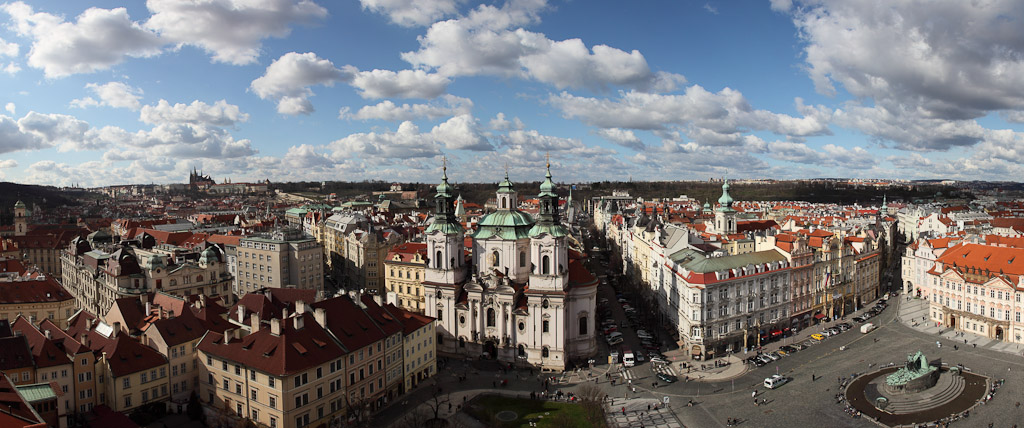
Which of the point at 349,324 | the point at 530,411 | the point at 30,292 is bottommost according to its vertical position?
the point at 530,411

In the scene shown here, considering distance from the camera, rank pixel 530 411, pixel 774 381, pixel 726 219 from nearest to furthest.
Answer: pixel 530 411 → pixel 774 381 → pixel 726 219

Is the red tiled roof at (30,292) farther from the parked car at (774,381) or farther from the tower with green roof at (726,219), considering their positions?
the tower with green roof at (726,219)

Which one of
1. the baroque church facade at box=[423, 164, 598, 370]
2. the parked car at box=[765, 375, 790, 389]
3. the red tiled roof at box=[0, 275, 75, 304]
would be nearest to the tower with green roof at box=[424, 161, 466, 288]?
the baroque church facade at box=[423, 164, 598, 370]

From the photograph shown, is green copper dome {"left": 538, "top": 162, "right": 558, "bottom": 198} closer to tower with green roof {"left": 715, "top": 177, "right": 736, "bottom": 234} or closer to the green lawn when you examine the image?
the green lawn

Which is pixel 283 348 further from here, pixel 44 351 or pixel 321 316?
pixel 44 351

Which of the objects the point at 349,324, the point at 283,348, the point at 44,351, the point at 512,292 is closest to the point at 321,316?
the point at 349,324

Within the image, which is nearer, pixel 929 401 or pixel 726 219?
pixel 929 401

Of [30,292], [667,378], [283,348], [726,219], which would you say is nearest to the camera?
[283,348]
